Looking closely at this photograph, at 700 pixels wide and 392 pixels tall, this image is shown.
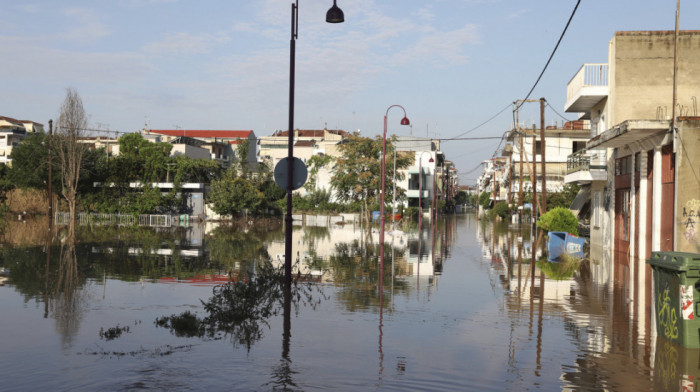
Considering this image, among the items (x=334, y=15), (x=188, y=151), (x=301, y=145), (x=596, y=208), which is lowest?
(x=596, y=208)

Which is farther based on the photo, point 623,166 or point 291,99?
point 623,166

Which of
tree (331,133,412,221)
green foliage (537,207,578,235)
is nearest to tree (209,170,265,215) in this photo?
tree (331,133,412,221)

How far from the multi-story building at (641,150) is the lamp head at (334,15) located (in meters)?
10.3

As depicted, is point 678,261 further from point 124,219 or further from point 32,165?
point 32,165

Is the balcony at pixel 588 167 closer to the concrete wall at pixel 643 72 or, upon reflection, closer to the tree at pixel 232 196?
the concrete wall at pixel 643 72

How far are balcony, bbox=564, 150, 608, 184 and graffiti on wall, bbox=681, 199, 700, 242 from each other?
40.4ft

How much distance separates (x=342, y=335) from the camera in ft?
33.2

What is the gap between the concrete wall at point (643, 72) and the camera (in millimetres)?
29031

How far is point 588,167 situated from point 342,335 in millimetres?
28157

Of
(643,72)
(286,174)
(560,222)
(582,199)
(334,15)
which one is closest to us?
(286,174)

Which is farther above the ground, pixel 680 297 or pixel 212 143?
pixel 212 143

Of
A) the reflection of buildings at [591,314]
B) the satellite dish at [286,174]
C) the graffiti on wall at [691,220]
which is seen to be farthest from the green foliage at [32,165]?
the graffiti on wall at [691,220]

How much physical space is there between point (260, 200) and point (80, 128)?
1673 cm

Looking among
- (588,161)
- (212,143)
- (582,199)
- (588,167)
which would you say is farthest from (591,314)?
(212,143)
